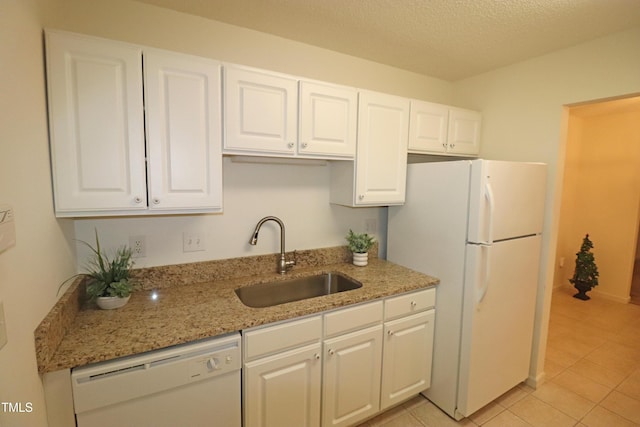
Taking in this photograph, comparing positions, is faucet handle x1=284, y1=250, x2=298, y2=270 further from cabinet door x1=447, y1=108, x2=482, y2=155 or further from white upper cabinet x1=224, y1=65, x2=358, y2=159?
cabinet door x1=447, y1=108, x2=482, y2=155

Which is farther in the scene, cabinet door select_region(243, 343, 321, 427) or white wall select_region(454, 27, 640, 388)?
white wall select_region(454, 27, 640, 388)

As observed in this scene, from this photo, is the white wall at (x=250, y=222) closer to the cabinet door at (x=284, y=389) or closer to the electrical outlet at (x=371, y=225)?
the electrical outlet at (x=371, y=225)

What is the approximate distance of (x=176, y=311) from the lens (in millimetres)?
1440

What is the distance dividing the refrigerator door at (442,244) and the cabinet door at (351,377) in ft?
1.60

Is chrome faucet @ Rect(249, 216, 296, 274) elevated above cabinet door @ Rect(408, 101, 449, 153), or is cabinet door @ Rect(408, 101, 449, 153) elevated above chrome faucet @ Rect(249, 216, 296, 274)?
cabinet door @ Rect(408, 101, 449, 153)

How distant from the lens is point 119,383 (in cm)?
114

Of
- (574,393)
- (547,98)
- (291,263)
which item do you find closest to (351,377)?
(291,263)

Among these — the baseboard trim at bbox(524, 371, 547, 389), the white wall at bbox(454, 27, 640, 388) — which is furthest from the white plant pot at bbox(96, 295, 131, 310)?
the baseboard trim at bbox(524, 371, 547, 389)

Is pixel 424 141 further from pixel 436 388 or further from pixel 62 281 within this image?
pixel 62 281

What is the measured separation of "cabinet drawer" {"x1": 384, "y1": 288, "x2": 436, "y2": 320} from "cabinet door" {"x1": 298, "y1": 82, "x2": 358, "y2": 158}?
0.96 m

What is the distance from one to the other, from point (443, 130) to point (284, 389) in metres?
2.05

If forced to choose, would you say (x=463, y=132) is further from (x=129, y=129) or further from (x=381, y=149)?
(x=129, y=129)

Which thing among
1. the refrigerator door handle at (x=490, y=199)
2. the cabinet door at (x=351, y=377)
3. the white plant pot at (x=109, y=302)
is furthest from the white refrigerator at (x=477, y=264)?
the white plant pot at (x=109, y=302)

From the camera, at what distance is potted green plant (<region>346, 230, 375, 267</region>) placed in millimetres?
2232
